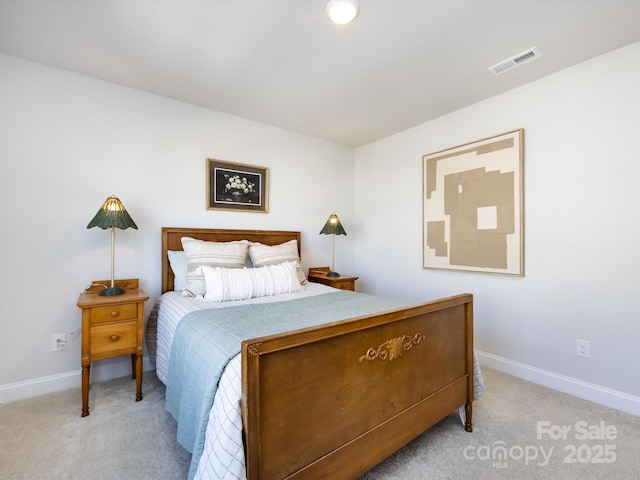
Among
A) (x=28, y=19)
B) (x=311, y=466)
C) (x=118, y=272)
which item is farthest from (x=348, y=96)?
(x=311, y=466)

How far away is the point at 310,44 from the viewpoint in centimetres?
→ 198

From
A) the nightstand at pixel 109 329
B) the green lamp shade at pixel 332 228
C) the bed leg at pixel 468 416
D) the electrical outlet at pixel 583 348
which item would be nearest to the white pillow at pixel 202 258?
the nightstand at pixel 109 329

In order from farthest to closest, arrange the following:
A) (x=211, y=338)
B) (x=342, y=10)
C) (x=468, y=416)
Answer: (x=468, y=416), (x=342, y=10), (x=211, y=338)

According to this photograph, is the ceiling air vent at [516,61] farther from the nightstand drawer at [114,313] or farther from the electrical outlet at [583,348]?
the nightstand drawer at [114,313]

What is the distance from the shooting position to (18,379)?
215cm

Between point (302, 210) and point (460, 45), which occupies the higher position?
point (460, 45)

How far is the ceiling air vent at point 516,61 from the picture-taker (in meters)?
2.07

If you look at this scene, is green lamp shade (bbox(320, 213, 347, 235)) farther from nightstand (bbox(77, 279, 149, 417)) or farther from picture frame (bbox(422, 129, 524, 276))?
nightstand (bbox(77, 279, 149, 417))

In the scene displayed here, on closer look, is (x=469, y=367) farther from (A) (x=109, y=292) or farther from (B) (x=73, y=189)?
(B) (x=73, y=189)

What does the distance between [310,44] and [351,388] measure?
2.05 m

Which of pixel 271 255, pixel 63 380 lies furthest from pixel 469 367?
pixel 63 380

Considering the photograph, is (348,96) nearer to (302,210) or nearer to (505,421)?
(302,210)

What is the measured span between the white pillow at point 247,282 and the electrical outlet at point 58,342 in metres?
1.13

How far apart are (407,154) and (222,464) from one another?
331 centimetres
